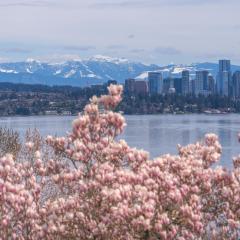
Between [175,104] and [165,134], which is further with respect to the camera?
[175,104]

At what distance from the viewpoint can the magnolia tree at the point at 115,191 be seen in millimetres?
7062

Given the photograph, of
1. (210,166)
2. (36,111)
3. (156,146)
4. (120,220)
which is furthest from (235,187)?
(36,111)

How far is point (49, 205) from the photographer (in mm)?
7680

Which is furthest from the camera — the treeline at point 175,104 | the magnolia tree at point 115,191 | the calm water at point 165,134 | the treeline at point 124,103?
the treeline at point 175,104

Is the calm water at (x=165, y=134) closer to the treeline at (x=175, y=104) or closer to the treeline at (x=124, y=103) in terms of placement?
the treeline at (x=175, y=104)

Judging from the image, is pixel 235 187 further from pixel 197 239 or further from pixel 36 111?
pixel 36 111

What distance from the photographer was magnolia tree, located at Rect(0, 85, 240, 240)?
706 centimetres

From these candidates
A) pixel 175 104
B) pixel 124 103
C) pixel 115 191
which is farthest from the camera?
pixel 175 104

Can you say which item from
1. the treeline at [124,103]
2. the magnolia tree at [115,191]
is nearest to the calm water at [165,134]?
the treeline at [124,103]

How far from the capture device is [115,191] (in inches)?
277

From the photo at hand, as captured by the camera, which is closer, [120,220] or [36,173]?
[120,220]

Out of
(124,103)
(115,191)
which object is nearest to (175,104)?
(124,103)

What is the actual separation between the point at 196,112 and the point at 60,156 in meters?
156

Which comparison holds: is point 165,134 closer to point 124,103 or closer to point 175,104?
point 124,103
